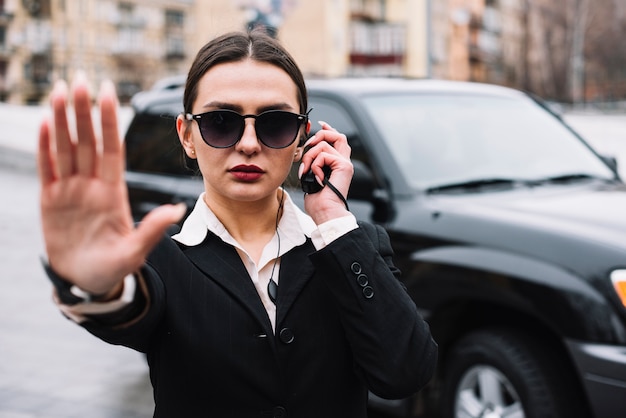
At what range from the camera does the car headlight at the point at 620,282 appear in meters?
3.14

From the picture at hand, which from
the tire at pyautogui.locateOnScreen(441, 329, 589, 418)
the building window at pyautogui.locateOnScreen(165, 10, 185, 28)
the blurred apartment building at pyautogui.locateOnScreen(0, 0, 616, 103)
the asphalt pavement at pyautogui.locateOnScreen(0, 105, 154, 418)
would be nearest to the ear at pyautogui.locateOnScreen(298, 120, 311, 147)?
the tire at pyautogui.locateOnScreen(441, 329, 589, 418)

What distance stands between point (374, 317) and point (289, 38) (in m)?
59.9

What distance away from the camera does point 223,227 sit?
5.73 feet

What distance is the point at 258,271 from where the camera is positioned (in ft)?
5.65

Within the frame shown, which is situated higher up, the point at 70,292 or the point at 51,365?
the point at 70,292

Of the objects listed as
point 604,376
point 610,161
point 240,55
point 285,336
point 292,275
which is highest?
point 240,55

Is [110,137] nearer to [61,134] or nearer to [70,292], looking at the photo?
[61,134]

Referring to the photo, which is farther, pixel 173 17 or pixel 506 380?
pixel 173 17

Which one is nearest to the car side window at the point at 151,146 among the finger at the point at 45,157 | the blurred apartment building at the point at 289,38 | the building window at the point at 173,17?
the finger at the point at 45,157

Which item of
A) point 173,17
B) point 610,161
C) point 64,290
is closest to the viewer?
point 64,290

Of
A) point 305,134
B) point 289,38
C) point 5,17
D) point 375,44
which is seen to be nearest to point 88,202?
point 305,134

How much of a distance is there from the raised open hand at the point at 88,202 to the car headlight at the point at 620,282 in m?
2.36

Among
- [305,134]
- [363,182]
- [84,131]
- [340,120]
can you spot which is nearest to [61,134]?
[84,131]

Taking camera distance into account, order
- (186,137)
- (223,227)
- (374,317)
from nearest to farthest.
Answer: (374,317) < (223,227) < (186,137)
